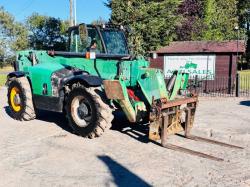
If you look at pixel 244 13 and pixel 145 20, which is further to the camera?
pixel 244 13

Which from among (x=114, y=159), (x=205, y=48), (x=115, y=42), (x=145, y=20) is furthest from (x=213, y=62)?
(x=114, y=159)

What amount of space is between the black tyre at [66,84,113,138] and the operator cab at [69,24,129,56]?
115cm

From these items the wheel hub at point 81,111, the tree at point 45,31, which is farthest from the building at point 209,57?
the tree at point 45,31

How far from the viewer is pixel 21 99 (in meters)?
10.1

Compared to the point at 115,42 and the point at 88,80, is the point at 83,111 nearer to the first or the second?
the point at 88,80

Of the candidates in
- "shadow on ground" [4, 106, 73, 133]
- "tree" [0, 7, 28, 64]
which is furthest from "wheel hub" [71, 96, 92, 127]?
"tree" [0, 7, 28, 64]

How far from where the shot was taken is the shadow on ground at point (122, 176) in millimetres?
5645

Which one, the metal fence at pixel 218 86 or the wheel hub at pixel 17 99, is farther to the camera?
the metal fence at pixel 218 86

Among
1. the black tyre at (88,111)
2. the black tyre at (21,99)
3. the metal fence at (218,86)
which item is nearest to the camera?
the black tyre at (88,111)

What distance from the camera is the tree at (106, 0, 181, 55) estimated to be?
21984 millimetres

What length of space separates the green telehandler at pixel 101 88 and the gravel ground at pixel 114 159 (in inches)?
16.1

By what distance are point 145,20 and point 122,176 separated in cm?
1742

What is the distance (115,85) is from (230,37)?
84.2 feet

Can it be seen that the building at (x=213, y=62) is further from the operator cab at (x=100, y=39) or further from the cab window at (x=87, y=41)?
the cab window at (x=87, y=41)
